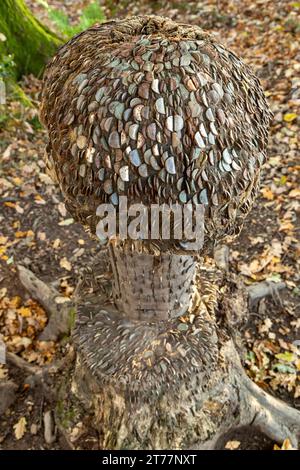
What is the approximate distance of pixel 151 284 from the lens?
7.86 ft

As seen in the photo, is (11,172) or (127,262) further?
(11,172)

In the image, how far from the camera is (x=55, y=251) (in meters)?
4.06

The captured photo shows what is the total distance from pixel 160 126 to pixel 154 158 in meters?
0.12

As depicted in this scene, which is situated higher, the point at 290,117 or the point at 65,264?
the point at 290,117

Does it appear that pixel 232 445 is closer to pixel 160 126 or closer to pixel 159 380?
pixel 159 380

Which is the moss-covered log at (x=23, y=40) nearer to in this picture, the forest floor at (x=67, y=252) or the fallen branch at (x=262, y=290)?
the forest floor at (x=67, y=252)

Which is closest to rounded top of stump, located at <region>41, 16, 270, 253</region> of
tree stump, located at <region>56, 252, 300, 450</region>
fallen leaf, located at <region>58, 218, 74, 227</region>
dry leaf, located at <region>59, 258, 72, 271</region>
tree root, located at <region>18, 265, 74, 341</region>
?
tree stump, located at <region>56, 252, 300, 450</region>

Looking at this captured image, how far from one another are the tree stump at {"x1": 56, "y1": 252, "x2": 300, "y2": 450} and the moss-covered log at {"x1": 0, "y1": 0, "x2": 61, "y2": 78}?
3.25m

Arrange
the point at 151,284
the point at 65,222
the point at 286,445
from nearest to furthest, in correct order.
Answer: the point at 151,284 < the point at 286,445 < the point at 65,222

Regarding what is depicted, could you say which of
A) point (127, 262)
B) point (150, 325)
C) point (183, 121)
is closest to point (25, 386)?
point (150, 325)

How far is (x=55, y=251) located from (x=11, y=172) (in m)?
1.05

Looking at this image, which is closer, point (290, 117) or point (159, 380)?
point (159, 380)

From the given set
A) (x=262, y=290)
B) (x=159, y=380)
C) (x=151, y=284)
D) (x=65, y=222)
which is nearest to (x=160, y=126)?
(x=151, y=284)

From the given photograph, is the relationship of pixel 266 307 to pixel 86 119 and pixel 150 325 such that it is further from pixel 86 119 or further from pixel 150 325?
pixel 86 119
